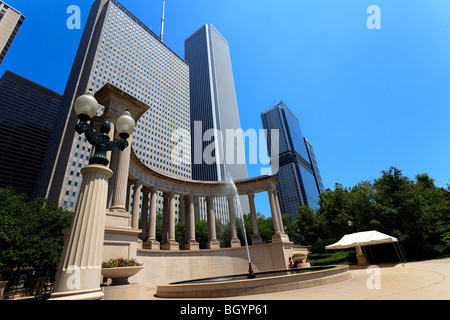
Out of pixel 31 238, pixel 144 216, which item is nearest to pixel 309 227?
pixel 144 216

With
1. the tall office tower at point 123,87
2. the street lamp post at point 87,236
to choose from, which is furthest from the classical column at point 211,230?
the tall office tower at point 123,87

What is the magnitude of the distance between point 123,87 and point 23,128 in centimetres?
9369

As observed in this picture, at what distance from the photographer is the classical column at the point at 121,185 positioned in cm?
1647

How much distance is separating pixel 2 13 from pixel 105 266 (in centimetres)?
14069

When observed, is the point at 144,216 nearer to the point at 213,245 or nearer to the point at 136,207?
the point at 136,207

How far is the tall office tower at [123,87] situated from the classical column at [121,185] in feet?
267

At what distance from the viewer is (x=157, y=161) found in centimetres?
12294

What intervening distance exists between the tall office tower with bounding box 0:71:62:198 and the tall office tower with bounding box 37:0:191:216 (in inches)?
2048

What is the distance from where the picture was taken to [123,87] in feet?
383

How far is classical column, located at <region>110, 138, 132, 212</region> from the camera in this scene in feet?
54.0

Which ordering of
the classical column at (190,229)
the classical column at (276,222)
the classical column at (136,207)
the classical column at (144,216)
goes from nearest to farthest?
1. the classical column at (136,207)
2. the classical column at (144,216)
3. the classical column at (190,229)
4. the classical column at (276,222)

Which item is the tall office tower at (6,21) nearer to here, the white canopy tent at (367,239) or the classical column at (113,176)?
the classical column at (113,176)
